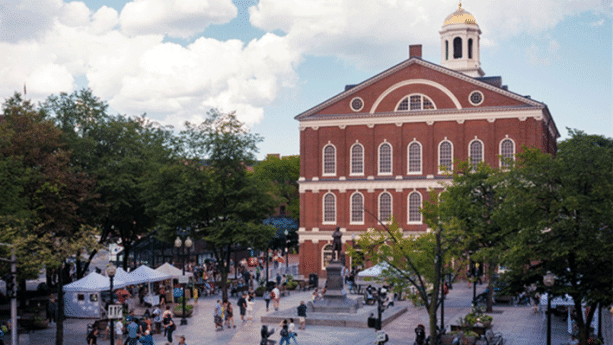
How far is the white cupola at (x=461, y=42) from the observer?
7344 cm

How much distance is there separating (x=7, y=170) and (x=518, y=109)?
133 feet

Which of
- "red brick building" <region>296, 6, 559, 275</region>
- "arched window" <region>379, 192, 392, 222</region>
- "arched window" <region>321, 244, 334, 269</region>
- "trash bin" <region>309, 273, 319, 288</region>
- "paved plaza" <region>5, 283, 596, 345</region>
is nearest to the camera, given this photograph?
"paved plaza" <region>5, 283, 596, 345</region>

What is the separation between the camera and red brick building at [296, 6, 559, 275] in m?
59.0

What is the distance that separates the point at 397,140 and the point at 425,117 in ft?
10.5

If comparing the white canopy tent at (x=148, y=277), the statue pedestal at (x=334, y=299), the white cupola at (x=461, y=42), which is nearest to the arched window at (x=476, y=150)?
the white cupola at (x=461, y=42)

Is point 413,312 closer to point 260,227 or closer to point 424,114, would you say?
point 260,227

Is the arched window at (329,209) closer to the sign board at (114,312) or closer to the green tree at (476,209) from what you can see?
the green tree at (476,209)

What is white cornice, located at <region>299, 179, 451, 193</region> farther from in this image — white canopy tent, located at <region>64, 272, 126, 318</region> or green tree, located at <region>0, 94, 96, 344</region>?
white canopy tent, located at <region>64, 272, 126, 318</region>

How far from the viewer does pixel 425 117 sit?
60.9 metres

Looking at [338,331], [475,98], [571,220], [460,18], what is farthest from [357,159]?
[571,220]

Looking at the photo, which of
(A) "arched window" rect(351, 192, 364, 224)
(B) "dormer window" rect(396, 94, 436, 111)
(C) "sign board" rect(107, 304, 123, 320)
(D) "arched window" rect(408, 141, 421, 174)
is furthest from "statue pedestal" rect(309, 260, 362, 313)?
(B) "dormer window" rect(396, 94, 436, 111)

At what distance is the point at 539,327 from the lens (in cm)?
3462

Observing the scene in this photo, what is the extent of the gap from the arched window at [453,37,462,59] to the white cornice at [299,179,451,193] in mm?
19717

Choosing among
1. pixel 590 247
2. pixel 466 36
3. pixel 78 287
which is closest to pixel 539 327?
pixel 590 247
